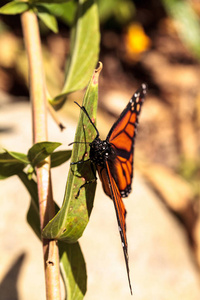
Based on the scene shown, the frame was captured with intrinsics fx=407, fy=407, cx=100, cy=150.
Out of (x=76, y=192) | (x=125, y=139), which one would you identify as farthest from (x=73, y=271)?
(x=125, y=139)

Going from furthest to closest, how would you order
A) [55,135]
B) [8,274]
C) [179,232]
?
1. [55,135]
2. [179,232]
3. [8,274]

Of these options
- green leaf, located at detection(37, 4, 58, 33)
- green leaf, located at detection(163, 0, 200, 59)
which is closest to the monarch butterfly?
green leaf, located at detection(37, 4, 58, 33)

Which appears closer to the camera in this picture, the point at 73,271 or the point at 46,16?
the point at 73,271

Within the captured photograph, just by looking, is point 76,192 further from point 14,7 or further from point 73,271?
point 14,7

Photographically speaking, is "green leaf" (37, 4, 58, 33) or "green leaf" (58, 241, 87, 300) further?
"green leaf" (37, 4, 58, 33)

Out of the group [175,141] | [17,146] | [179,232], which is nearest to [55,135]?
[17,146]

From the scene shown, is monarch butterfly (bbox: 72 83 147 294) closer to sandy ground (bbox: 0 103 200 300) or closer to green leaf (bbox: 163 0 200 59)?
sandy ground (bbox: 0 103 200 300)

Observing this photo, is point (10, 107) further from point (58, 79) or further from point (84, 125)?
point (84, 125)
